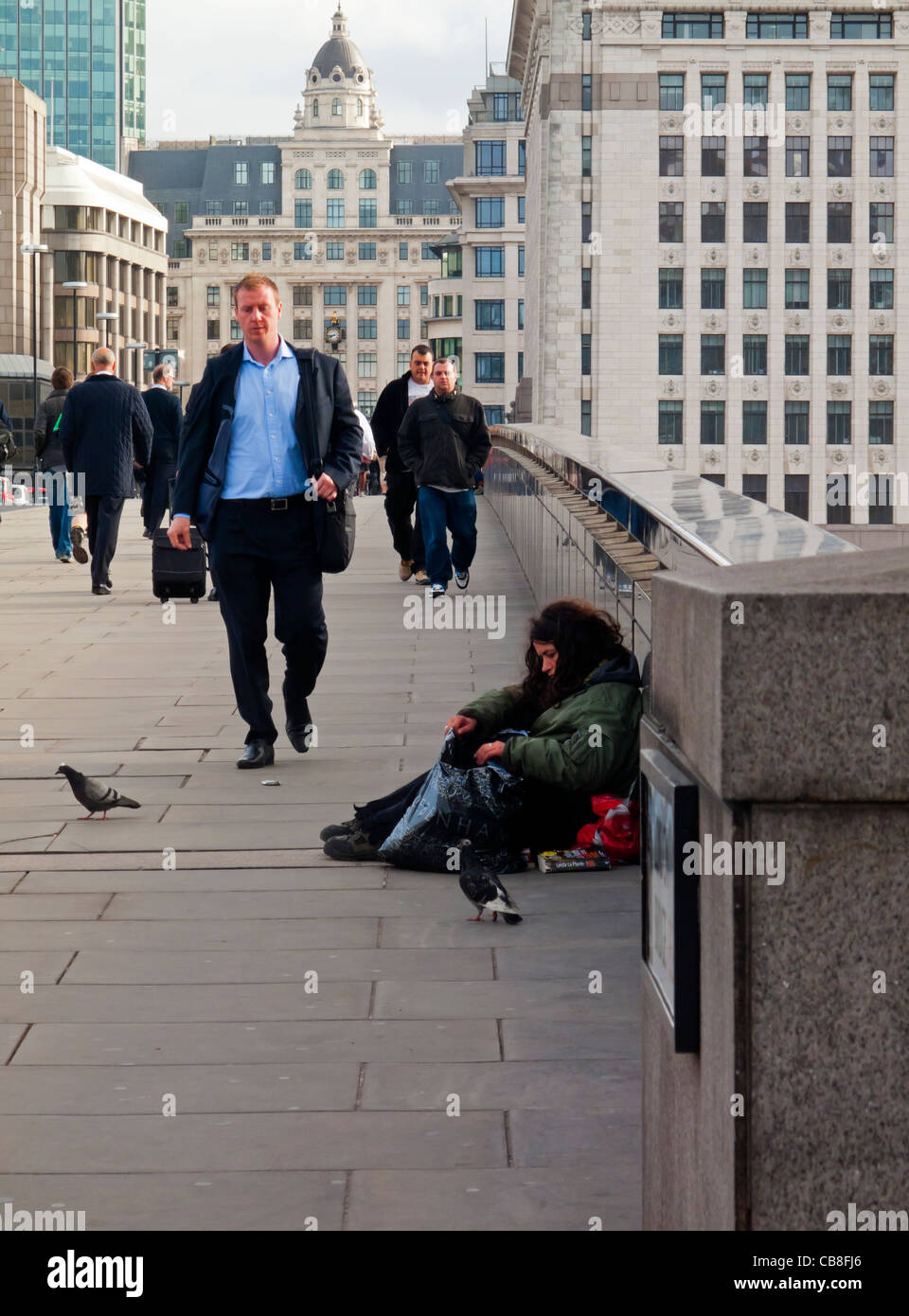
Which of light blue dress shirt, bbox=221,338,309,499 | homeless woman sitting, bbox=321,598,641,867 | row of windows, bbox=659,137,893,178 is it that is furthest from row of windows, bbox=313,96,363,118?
homeless woman sitting, bbox=321,598,641,867

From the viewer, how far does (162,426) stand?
16.3 metres

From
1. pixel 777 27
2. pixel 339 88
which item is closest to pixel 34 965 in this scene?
pixel 777 27

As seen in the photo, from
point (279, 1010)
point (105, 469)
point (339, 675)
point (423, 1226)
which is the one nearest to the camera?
point (423, 1226)

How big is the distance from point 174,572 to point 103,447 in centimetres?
305

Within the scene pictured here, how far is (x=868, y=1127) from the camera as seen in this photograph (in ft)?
6.90

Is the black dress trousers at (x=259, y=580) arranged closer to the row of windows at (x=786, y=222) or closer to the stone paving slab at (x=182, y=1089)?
the stone paving slab at (x=182, y=1089)

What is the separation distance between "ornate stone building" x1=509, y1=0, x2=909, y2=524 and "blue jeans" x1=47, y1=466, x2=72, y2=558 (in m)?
68.0

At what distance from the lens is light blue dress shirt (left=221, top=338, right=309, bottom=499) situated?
7633 millimetres

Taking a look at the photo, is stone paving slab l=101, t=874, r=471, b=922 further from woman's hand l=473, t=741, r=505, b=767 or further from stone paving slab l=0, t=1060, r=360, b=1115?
stone paving slab l=0, t=1060, r=360, b=1115

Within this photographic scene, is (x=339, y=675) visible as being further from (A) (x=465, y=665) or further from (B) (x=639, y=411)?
(B) (x=639, y=411)

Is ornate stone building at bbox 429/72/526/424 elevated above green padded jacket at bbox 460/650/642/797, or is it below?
above

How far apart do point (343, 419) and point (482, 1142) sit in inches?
190

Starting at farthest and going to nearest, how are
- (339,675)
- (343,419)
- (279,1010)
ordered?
(339,675), (343,419), (279,1010)

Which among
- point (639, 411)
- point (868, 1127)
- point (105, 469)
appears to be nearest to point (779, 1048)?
point (868, 1127)
